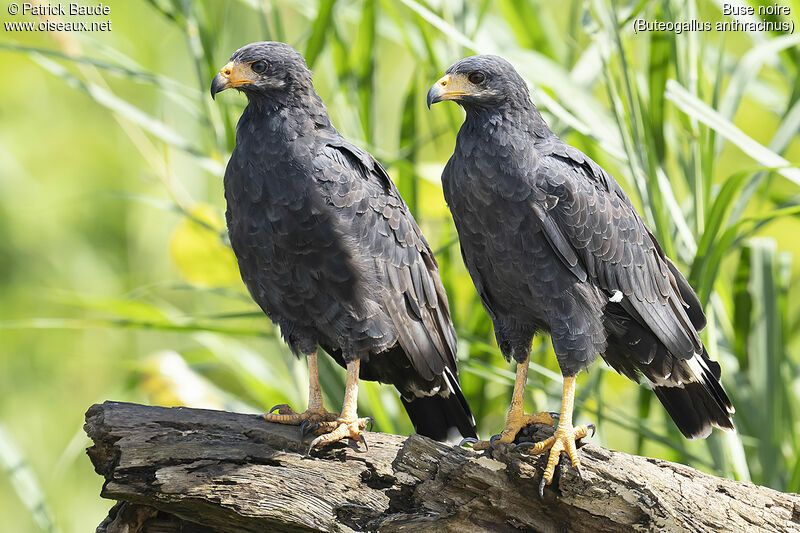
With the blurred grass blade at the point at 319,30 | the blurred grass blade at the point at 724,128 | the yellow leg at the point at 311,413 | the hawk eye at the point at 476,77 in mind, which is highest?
the blurred grass blade at the point at 319,30

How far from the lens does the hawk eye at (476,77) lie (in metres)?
2.71

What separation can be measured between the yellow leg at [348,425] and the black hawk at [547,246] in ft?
1.56

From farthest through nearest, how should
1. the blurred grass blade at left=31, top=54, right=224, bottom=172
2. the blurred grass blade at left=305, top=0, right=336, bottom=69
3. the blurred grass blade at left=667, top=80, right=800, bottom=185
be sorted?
the blurred grass blade at left=31, top=54, right=224, bottom=172
the blurred grass blade at left=305, top=0, right=336, bottom=69
the blurred grass blade at left=667, top=80, right=800, bottom=185

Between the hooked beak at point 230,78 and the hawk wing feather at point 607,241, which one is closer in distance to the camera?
the hawk wing feather at point 607,241

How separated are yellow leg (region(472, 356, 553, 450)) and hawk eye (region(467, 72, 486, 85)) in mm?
1002

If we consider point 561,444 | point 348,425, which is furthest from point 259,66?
point 561,444

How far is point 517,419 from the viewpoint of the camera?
2836 mm

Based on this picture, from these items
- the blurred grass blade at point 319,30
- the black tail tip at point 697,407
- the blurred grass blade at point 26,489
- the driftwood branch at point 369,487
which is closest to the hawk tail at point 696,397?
the black tail tip at point 697,407

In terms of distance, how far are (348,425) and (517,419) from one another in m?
0.62

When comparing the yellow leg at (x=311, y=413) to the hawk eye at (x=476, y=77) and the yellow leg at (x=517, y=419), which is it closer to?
the yellow leg at (x=517, y=419)

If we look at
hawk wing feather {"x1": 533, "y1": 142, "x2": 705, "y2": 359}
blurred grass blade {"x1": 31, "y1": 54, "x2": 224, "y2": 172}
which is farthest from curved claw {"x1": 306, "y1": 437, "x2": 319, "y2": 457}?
blurred grass blade {"x1": 31, "y1": 54, "x2": 224, "y2": 172}

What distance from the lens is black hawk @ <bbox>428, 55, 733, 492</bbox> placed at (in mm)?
2686

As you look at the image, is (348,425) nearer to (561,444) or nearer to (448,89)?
(561,444)

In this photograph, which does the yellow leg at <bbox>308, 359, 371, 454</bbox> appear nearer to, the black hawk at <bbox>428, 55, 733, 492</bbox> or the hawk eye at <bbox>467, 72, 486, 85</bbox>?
the black hawk at <bbox>428, 55, 733, 492</bbox>
